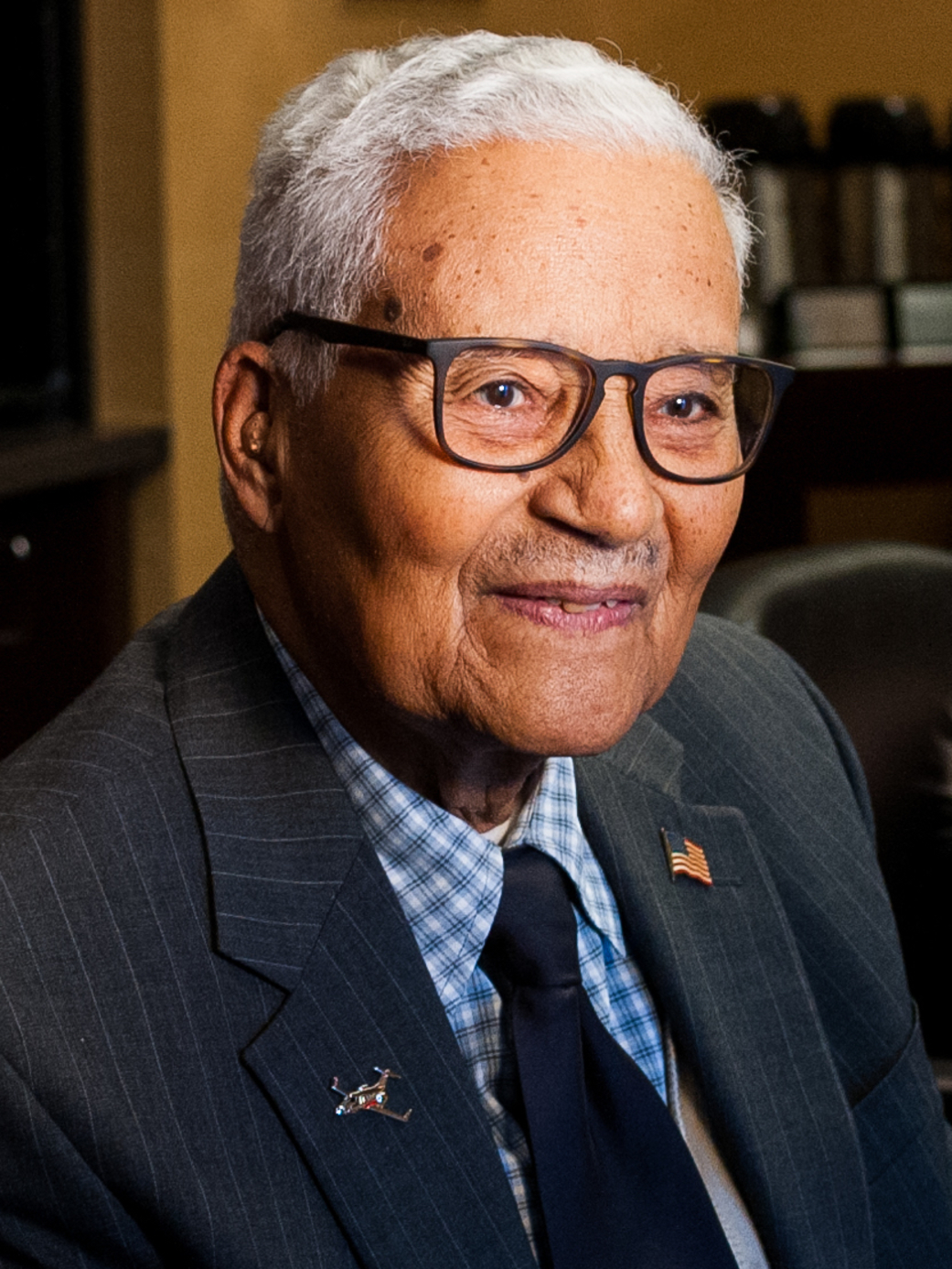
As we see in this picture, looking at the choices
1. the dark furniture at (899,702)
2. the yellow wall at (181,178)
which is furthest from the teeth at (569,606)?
the yellow wall at (181,178)

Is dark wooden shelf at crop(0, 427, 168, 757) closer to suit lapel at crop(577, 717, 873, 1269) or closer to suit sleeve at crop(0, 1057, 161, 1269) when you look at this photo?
suit lapel at crop(577, 717, 873, 1269)

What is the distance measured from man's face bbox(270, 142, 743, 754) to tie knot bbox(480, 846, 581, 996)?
4.8 inches

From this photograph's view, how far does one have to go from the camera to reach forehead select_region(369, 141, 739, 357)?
0.91 meters

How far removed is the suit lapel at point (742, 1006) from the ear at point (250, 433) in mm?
325

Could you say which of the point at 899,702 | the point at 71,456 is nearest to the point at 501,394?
the point at 899,702

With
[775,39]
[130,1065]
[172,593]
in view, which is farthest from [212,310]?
[130,1065]

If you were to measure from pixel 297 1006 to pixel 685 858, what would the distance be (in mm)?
384

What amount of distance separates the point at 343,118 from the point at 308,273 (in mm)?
97

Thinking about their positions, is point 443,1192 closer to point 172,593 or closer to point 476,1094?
point 476,1094

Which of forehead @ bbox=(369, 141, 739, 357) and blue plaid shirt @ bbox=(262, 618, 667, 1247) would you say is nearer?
forehead @ bbox=(369, 141, 739, 357)

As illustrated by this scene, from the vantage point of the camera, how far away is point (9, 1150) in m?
0.84

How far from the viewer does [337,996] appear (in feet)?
3.11

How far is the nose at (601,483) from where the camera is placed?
0.93 m

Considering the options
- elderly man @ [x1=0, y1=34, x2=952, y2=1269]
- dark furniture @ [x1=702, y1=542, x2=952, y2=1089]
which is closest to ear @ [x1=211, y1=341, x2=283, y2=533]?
elderly man @ [x1=0, y1=34, x2=952, y2=1269]
